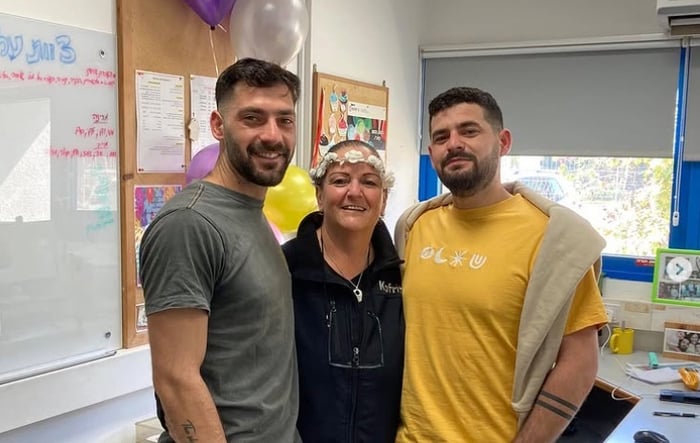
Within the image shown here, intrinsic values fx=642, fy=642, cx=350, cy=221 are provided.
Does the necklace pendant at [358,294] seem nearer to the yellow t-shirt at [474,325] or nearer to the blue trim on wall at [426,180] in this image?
the yellow t-shirt at [474,325]

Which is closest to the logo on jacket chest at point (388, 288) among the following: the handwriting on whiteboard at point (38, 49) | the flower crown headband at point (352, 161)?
the flower crown headband at point (352, 161)

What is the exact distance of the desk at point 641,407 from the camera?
2185mm

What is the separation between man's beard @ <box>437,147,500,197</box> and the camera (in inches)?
63.4

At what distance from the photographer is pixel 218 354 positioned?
132cm

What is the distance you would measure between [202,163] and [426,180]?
91.8 inches

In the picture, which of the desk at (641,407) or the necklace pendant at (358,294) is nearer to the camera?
the necklace pendant at (358,294)

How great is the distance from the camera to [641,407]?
244cm

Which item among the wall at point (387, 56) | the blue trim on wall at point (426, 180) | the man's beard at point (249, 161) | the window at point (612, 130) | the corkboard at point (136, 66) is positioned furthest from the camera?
the blue trim on wall at point (426, 180)

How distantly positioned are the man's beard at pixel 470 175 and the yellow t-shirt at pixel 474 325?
68mm

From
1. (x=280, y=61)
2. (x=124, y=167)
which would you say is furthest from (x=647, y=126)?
(x=124, y=167)

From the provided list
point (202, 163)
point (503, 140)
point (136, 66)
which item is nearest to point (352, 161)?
point (503, 140)

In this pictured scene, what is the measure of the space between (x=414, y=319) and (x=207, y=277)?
600 millimetres

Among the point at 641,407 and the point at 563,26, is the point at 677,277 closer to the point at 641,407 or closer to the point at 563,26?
the point at 641,407

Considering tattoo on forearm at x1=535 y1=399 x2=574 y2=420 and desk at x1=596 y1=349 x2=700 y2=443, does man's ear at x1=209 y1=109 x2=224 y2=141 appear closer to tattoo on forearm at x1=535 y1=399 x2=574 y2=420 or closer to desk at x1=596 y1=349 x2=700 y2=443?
tattoo on forearm at x1=535 y1=399 x2=574 y2=420
